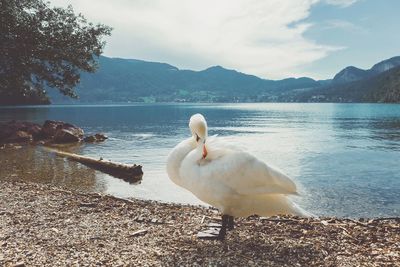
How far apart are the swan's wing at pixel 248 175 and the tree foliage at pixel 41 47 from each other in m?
33.1

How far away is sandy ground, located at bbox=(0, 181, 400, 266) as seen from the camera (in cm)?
736

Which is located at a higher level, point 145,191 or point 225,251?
point 225,251

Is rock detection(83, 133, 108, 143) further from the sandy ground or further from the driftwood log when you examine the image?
the sandy ground

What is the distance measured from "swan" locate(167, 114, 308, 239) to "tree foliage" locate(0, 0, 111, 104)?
106ft

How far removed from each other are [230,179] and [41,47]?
3620 centimetres

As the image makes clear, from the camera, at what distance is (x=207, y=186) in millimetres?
8430

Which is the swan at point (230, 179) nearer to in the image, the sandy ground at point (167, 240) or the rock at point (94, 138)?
the sandy ground at point (167, 240)

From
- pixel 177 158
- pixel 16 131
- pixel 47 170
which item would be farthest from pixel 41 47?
pixel 177 158

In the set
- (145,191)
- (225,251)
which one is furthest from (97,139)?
(225,251)

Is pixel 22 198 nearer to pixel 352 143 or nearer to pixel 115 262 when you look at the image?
pixel 115 262

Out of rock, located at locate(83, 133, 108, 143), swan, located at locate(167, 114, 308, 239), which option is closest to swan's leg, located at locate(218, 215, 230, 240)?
swan, located at locate(167, 114, 308, 239)

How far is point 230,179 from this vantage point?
8352mm

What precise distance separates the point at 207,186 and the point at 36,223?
4529 millimetres

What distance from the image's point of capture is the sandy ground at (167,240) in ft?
24.1
